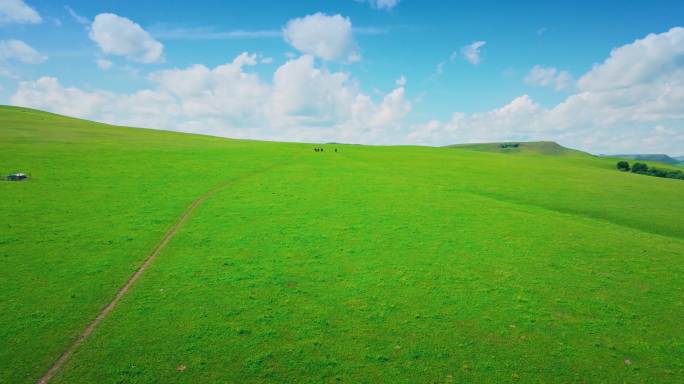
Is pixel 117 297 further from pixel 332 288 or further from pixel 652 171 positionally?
pixel 652 171

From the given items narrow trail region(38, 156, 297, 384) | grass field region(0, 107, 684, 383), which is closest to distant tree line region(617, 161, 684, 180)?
A: grass field region(0, 107, 684, 383)

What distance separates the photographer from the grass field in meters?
11.2

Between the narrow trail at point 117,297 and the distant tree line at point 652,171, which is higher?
the distant tree line at point 652,171

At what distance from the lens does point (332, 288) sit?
16188 mm

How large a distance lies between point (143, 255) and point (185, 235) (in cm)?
351

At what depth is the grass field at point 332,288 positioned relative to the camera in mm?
11172

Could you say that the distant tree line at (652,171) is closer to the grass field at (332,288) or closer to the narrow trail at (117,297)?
the grass field at (332,288)

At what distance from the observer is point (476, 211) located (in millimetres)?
31688

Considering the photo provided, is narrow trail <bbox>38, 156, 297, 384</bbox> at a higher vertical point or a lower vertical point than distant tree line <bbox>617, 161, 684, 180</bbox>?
lower

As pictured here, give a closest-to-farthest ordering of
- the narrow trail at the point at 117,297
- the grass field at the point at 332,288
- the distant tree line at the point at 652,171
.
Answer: the narrow trail at the point at 117,297
the grass field at the point at 332,288
the distant tree line at the point at 652,171

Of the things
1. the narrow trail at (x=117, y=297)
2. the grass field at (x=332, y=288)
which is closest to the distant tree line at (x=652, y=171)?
the grass field at (x=332, y=288)

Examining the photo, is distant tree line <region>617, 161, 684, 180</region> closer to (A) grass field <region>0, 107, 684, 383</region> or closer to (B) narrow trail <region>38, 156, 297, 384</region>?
(A) grass field <region>0, 107, 684, 383</region>

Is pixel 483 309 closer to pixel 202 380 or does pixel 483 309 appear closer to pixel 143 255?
Result: pixel 202 380

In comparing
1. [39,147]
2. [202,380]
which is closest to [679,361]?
[202,380]
